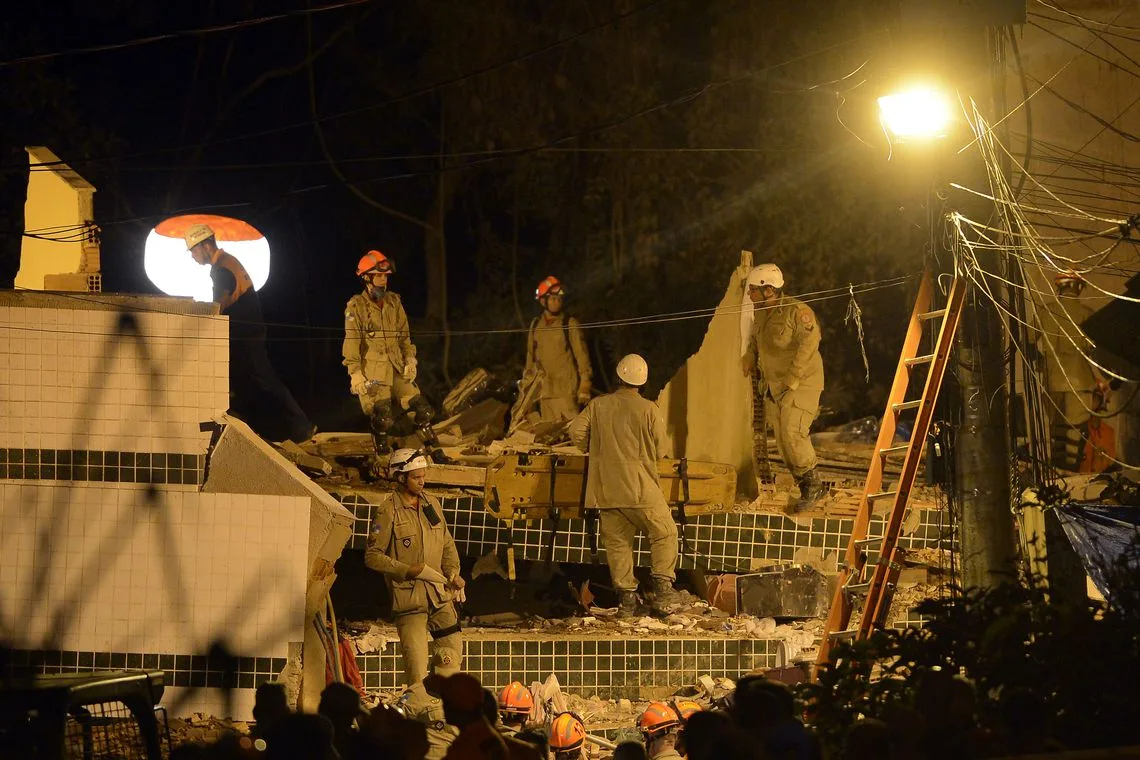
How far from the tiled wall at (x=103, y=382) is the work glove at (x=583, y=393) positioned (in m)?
6.38

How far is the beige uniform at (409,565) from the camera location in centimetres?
1055

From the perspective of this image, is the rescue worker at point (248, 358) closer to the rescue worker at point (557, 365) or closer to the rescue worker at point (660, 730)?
the rescue worker at point (557, 365)

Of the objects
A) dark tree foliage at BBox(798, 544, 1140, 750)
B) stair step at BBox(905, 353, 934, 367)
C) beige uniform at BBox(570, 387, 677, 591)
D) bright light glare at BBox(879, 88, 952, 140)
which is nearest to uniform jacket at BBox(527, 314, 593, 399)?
beige uniform at BBox(570, 387, 677, 591)

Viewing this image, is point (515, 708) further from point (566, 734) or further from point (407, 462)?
point (407, 462)

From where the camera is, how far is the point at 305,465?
13.8 meters

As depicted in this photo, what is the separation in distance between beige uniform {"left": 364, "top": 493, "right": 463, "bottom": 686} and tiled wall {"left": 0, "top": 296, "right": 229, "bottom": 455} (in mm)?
1503

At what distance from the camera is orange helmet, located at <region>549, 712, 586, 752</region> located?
389 inches

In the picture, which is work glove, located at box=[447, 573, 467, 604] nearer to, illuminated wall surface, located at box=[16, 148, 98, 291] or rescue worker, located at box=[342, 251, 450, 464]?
rescue worker, located at box=[342, 251, 450, 464]

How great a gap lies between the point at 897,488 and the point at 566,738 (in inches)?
127

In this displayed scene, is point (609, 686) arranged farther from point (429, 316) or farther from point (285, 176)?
point (285, 176)

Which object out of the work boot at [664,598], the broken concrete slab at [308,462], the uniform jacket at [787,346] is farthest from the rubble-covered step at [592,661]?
Answer: the uniform jacket at [787,346]

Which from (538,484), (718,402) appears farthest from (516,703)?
(718,402)

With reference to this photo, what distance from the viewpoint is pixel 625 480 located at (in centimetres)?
1241

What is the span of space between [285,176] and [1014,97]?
1295 centimetres
